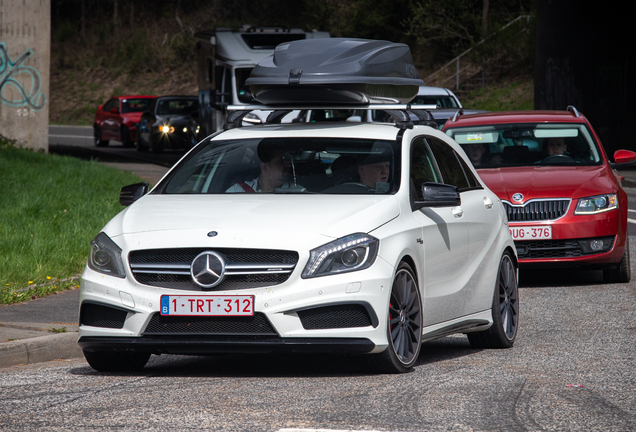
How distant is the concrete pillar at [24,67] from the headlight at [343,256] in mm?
19593

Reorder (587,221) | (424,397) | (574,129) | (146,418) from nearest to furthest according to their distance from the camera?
(146,418)
(424,397)
(587,221)
(574,129)

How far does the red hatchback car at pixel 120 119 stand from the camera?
37.1m

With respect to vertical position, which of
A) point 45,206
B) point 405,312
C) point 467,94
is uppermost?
point 405,312

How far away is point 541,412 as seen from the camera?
5.52 m

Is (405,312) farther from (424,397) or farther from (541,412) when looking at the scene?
(541,412)

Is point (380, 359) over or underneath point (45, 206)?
over

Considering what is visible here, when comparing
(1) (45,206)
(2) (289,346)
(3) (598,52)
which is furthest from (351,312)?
(3) (598,52)

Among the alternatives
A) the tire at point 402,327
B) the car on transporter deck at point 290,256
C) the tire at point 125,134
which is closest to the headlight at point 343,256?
the car on transporter deck at point 290,256

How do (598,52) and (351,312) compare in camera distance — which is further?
(598,52)

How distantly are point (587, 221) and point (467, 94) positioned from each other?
118ft

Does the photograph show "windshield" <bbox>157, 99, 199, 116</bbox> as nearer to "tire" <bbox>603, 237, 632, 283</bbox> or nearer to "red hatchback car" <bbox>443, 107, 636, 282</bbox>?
A: "red hatchback car" <bbox>443, 107, 636, 282</bbox>

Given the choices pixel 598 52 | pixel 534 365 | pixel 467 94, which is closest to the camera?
pixel 534 365

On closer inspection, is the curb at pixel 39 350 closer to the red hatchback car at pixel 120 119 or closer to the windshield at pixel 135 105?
the red hatchback car at pixel 120 119

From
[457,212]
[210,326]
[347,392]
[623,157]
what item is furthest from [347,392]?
[623,157]
